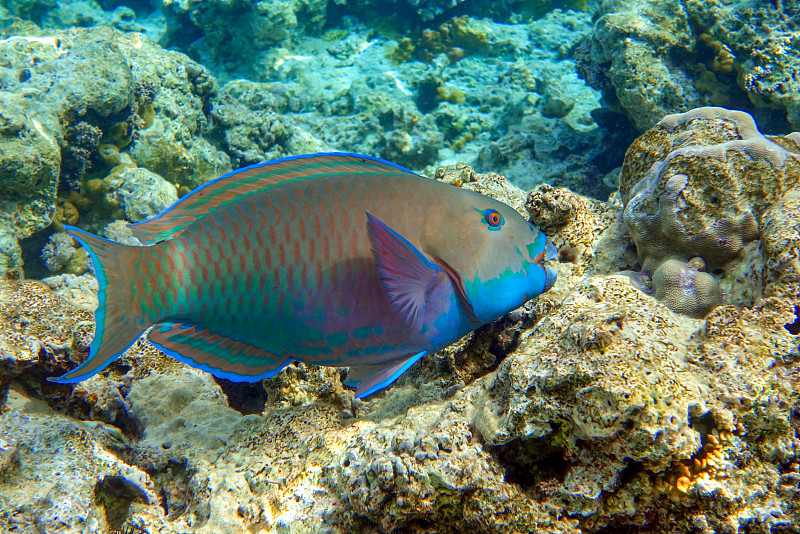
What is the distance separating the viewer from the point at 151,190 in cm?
587

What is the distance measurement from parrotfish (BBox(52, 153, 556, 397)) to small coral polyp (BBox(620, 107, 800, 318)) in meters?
0.82

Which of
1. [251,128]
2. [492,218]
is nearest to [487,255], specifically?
[492,218]

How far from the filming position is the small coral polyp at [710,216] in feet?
6.41

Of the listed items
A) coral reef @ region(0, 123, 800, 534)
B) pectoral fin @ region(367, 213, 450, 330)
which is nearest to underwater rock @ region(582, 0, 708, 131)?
coral reef @ region(0, 123, 800, 534)

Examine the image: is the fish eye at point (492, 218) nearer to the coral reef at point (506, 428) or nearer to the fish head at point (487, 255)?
the fish head at point (487, 255)

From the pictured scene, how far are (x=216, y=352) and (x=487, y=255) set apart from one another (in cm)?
122

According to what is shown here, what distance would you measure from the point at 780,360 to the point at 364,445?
1.53 metres

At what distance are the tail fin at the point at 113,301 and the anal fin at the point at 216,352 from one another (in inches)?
7.7

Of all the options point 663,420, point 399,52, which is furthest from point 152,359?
point 399,52

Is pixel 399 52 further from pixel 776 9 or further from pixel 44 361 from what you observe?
pixel 44 361

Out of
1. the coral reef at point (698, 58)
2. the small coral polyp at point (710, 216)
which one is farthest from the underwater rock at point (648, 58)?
the small coral polyp at point (710, 216)

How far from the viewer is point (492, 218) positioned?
5.65ft

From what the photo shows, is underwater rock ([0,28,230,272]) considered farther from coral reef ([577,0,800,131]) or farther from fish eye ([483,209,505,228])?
coral reef ([577,0,800,131])

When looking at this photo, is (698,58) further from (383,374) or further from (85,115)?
(85,115)
